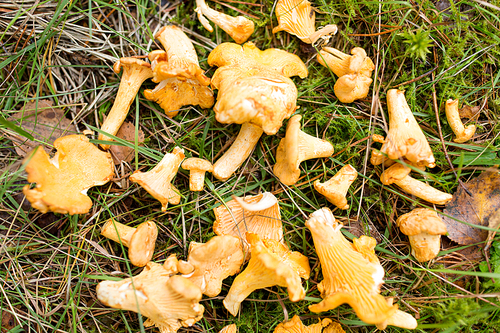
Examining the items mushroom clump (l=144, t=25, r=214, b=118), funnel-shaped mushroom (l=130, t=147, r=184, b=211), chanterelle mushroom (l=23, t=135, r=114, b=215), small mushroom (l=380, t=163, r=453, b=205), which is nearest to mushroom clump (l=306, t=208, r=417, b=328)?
small mushroom (l=380, t=163, r=453, b=205)

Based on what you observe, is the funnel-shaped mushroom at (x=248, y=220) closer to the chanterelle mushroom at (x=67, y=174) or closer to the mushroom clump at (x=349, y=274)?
the mushroom clump at (x=349, y=274)

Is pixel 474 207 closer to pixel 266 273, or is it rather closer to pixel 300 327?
pixel 300 327

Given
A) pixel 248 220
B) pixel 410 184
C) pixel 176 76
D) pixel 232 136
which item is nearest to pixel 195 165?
pixel 232 136

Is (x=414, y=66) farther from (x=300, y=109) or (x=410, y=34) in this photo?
(x=300, y=109)

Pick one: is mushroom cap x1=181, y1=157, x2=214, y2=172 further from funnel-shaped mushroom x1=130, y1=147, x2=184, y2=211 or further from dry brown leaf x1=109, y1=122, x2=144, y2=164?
dry brown leaf x1=109, y1=122, x2=144, y2=164

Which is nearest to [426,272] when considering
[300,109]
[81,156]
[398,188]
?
[398,188]

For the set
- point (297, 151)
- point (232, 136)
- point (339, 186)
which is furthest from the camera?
point (232, 136)
